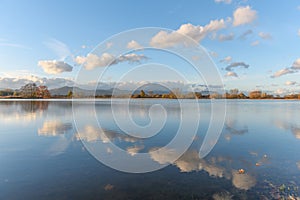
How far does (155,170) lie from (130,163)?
1122 millimetres

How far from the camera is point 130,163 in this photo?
7656 millimetres

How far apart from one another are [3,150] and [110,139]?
16.4ft

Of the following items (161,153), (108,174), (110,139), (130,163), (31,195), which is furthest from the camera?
(110,139)

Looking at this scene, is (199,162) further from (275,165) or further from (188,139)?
(188,139)

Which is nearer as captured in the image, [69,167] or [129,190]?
[129,190]

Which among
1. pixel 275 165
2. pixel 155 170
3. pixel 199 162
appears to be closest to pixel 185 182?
pixel 155 170

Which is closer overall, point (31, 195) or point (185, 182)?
point (31, 195)

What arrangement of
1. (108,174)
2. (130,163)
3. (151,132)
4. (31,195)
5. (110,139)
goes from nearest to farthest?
1. (31,195)
2. (108,174)
3. (130,163)
4. (110,139)
5. (151,132)

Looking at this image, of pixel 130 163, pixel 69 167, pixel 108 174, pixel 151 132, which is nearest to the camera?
pixel 108 174

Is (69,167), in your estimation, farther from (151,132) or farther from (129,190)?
(151,132)

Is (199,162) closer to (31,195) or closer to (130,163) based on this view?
(130,163)

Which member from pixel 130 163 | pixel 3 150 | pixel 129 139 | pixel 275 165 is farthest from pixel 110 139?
pixel 275 165

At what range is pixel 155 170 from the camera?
703 cm

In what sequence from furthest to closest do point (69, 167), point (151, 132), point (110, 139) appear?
point (151, 132) → point (110, 139) → point (69, 167)
